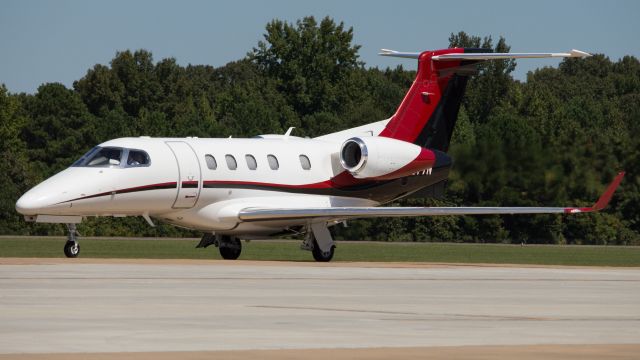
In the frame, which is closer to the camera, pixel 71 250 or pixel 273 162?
pixel 71 250

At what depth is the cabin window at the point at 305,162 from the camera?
3950 cm

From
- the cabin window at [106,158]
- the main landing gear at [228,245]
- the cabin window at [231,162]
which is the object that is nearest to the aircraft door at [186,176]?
the cabin window at [231,162]

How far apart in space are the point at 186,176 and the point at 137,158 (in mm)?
1418

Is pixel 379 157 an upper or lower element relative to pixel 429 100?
lower

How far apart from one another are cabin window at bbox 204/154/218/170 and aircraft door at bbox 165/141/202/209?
39 centimetres

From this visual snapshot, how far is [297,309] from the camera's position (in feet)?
62.8

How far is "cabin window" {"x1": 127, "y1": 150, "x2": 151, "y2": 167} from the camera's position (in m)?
35.6

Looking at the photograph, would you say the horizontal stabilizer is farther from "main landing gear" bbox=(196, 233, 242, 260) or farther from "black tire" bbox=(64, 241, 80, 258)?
"black tire" bbox=(64, 241, 80, 258)

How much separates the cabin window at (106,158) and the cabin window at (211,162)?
261 cm

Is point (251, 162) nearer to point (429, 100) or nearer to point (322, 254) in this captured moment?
point (322, 254)

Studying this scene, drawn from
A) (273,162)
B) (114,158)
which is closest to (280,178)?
(273,162)

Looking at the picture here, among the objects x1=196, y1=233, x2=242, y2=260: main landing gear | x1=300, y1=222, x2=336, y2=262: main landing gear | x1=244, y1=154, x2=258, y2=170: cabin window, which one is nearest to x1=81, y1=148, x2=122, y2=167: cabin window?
x1=244, y1=154, x2=258, y2=170: cabin window

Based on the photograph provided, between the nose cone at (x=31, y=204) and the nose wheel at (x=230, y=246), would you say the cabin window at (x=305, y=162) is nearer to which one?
the nose wheel at (x=230, y=246)

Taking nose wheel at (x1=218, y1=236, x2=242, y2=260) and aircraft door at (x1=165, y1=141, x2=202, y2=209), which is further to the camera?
nose wheel at (x1=218, y1=236, x2=242, y2=260)
